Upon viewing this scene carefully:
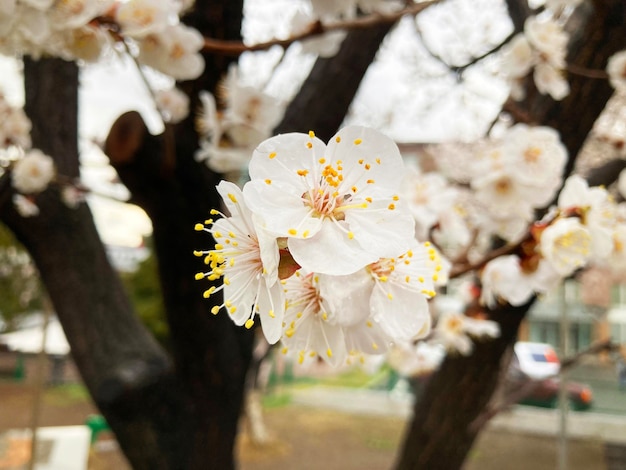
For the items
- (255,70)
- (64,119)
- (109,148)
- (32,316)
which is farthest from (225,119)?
(32,316)

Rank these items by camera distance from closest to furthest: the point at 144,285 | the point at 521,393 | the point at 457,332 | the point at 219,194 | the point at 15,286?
the point at 219,194 → the point at 457,332 → the point at 521,393 → the point at 144,285 → the point at 15,286

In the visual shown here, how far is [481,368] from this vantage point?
1189mm

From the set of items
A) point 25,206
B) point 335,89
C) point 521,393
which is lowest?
point 521,393

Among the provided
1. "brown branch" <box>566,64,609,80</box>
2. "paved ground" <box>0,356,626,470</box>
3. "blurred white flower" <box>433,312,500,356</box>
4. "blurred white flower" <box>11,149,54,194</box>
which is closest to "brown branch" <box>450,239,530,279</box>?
"brown branch" <box>566,64,609,80</box>

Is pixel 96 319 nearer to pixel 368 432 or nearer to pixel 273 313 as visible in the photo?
pixel 273 313

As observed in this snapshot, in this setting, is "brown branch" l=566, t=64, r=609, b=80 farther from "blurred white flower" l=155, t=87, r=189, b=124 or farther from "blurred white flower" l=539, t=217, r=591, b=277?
"blurred white flower" l=155, t=87, r=189, b=124

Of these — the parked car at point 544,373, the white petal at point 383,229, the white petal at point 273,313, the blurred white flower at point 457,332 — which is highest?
the white petal at point 383,229

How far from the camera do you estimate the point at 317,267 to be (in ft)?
0.84

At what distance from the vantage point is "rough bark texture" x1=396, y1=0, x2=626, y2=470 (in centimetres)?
102

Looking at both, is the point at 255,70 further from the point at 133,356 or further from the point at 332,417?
the point at 332,417

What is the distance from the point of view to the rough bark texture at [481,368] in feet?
3.35

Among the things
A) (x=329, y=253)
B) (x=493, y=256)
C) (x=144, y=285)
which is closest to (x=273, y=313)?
(x=329, y=253)

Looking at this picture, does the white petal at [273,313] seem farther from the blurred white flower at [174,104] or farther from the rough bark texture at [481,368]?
the rough bark texture at [481,368]

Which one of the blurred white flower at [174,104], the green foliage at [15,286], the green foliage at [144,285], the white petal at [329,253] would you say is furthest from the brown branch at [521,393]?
the green foliage at [15,286]
